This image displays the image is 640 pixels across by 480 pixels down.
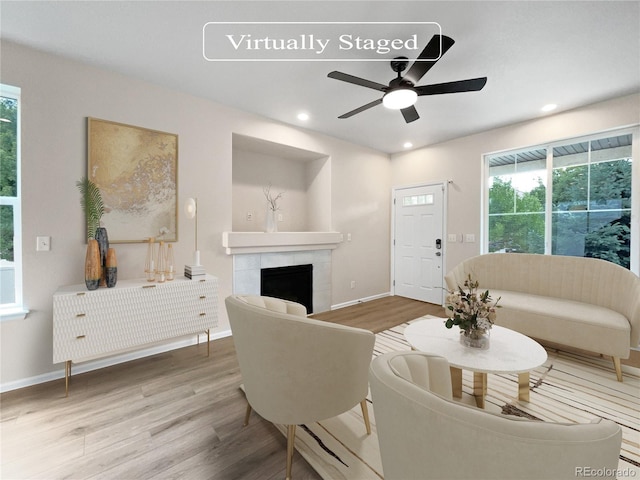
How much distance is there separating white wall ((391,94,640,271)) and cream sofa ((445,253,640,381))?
70 cm

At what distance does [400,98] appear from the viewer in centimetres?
227

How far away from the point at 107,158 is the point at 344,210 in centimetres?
312

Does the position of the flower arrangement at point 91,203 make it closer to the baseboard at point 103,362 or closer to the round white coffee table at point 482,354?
the baseboard at point 103,362

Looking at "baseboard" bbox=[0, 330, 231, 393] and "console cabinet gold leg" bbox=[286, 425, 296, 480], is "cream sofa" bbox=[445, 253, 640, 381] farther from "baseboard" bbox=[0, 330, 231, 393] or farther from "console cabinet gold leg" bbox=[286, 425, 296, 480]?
"baseboard" bbox=[0, 330, 231, 393]

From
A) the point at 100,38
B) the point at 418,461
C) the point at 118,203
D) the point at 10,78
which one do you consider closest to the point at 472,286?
the point at 418,461

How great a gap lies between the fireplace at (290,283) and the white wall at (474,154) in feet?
7.53

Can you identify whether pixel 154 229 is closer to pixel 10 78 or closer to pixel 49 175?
pixel 49 175

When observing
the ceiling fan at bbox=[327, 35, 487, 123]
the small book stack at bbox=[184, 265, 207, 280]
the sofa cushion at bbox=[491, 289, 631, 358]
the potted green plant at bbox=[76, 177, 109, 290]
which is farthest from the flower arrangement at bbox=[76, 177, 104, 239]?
the sofa cushion at bbox=[491, 289, 631, 358]

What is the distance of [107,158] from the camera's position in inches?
99.5

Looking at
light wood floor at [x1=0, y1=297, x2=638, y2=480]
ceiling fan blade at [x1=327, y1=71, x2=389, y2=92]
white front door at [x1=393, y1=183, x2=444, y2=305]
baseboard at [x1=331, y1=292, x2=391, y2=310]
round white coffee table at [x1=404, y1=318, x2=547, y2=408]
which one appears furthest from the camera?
white front door at [x1=393, y1=183, x2=444, y2=305]

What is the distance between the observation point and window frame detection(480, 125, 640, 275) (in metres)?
3.01

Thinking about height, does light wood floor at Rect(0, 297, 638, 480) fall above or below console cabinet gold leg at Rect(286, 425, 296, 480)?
below

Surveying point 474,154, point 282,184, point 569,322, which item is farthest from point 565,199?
point 282,184

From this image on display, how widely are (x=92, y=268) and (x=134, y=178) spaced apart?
0.95 metres
